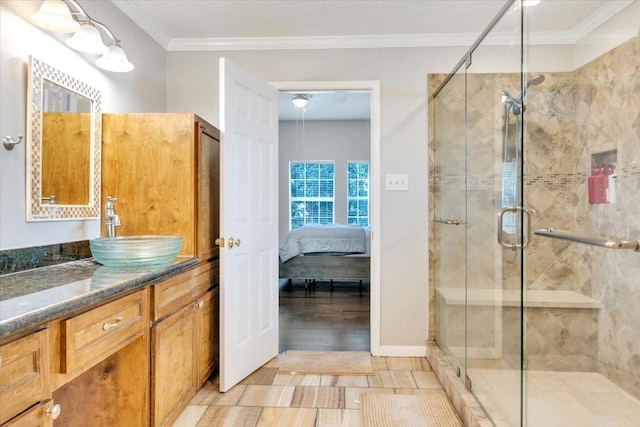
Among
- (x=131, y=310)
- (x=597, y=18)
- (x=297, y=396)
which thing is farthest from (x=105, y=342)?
(x=597, y=18)

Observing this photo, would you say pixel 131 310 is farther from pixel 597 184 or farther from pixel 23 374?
pixel 597 184

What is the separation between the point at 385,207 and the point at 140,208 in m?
1.71

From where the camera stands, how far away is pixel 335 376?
7.95 ft

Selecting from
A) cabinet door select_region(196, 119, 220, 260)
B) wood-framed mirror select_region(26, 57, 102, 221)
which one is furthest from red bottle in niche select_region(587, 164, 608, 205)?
wood-framed mirror select_region(26, 57, 102, 221)

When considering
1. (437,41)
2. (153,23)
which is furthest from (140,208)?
(437,41)

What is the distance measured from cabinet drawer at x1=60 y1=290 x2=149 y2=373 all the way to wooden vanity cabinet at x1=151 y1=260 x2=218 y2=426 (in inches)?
4.8

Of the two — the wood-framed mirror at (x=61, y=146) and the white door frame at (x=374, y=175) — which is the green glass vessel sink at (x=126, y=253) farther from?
the white door frame at (x=374, y=175)

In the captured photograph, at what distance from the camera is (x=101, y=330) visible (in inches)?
48.6

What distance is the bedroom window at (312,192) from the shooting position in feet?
24.0

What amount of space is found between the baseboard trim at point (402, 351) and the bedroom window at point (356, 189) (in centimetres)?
457

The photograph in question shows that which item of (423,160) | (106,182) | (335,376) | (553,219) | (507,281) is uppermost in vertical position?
(423,160)

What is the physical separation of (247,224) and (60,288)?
1220 millimetres

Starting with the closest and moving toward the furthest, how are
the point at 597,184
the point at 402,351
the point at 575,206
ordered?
the point at 597,184 → the point at 575,206 → the point at 402,351

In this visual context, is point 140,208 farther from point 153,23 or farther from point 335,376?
point 335,376
